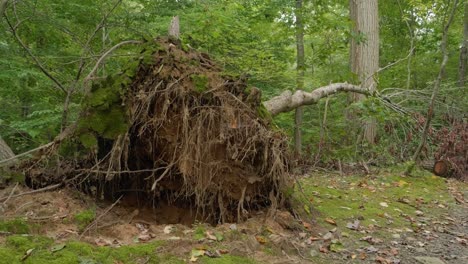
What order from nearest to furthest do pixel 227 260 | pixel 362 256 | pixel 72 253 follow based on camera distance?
pixel 72 253, pixel 227 260, pixel 362 256

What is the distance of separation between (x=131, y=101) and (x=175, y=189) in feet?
3.77

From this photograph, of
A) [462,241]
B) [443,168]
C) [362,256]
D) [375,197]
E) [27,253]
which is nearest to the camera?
[27,253]

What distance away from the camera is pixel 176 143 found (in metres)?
4.48

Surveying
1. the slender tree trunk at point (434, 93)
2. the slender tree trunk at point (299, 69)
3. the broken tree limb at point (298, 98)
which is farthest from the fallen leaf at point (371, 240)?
the slender tree trunk at point (299, 69)

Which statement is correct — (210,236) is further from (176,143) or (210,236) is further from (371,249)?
(371,249)

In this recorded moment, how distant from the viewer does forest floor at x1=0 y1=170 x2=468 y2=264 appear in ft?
11.0

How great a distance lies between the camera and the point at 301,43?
12.3 m

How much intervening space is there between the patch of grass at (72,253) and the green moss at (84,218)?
516 millimetres

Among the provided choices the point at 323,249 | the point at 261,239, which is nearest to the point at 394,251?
the point at 323,249

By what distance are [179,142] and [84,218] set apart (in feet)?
4.06

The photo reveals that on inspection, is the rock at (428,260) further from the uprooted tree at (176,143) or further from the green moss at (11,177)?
the green moss at (11,177)

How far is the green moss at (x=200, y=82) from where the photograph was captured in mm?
4547

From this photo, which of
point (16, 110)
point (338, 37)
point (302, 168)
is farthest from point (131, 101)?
point (338, 37)

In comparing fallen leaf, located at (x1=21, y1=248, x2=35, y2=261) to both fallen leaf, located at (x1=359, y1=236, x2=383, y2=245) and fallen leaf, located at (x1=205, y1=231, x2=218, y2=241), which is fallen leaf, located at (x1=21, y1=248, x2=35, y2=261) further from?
fallen leaf, located at (x1=359, y1=236, x2=383, y2=245)
